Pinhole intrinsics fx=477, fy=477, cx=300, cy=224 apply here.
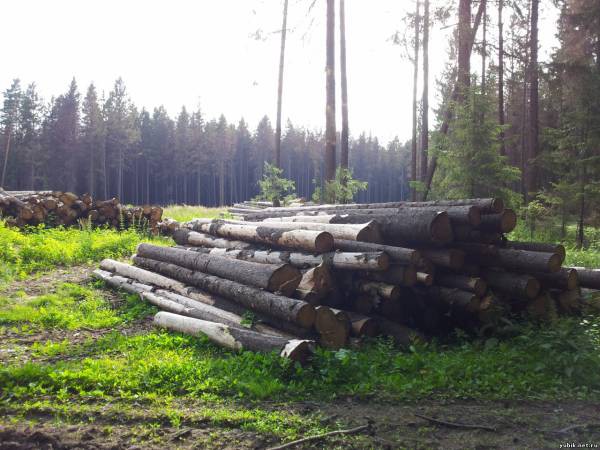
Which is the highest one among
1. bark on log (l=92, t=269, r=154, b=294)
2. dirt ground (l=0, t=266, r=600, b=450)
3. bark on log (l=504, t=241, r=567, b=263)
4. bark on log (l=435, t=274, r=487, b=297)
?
bark on log (l=504, t=241, r=567, b=263)

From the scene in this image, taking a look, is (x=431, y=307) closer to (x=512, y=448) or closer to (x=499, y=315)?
(x=499, y=315)

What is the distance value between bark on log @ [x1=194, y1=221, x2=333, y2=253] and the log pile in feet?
0.09

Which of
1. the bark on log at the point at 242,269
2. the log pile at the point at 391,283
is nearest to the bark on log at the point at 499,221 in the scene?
the log pile at the point at 391,283

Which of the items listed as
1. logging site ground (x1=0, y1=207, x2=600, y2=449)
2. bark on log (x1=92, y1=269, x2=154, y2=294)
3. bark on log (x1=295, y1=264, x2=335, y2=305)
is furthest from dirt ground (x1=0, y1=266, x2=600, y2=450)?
bark on log (x1=92, y1=269, x2=154, y2=294)

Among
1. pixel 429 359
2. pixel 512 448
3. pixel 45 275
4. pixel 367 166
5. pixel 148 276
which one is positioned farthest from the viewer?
pixel 367 166

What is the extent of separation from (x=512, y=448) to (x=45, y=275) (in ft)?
34.6

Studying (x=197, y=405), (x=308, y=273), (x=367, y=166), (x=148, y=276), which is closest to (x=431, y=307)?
(x=308, y=273)

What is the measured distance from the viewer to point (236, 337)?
6082mm

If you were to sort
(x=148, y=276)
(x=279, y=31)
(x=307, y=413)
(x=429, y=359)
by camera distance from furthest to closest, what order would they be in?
(x=279, y=31), (x=148, y=276), (x=429, y=359), (x=307, y=413)

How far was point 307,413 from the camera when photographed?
4.46 m

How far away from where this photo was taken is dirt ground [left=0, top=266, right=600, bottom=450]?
3.87m

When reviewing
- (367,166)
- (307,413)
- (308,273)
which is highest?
(367,166)

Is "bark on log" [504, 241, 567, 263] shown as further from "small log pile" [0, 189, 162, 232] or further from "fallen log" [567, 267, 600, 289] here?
"small log pile" [0, 189, 162, 232]

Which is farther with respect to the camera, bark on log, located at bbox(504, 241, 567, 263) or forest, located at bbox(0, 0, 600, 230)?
forest, located at bbox(0, 0, 600, 230)
